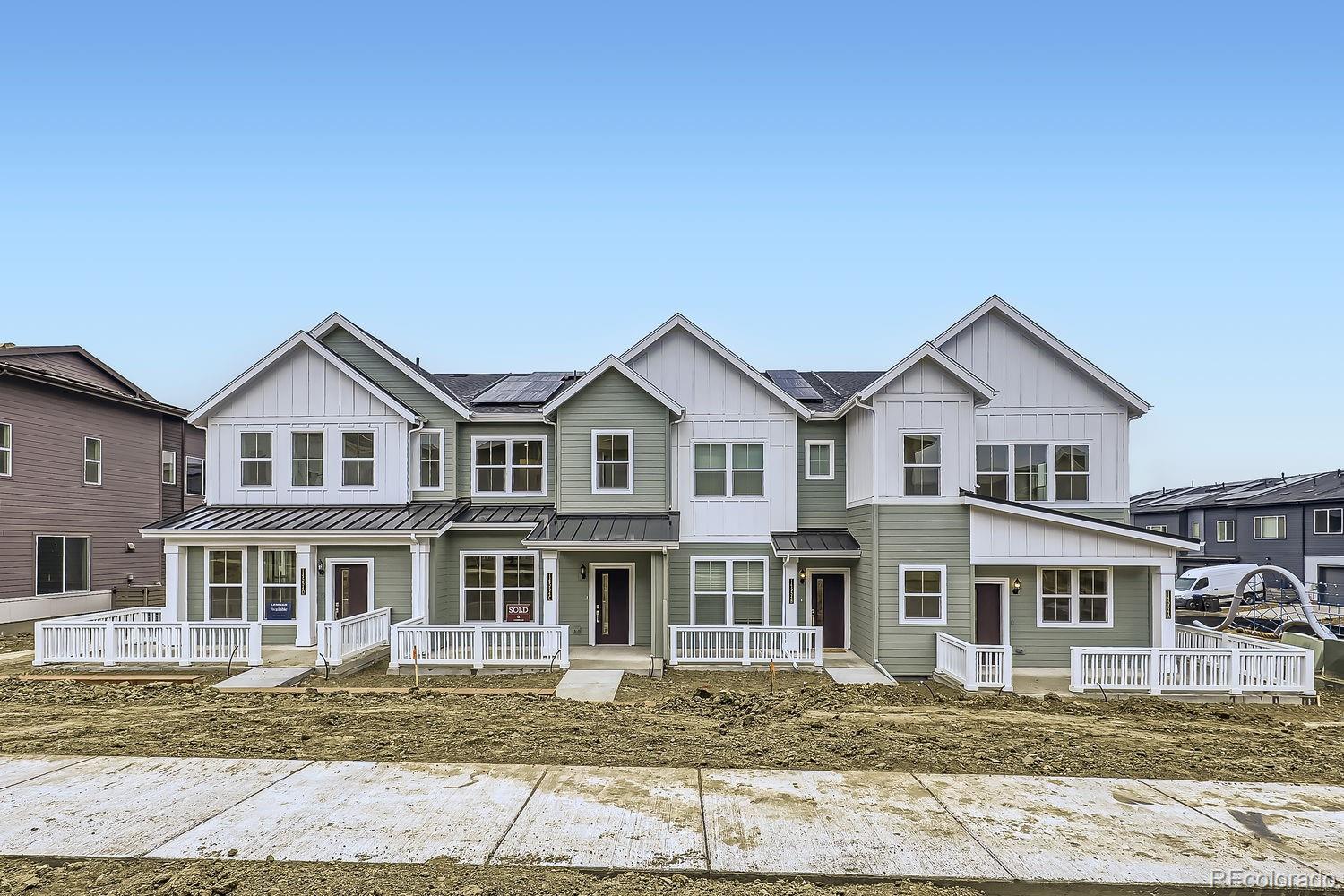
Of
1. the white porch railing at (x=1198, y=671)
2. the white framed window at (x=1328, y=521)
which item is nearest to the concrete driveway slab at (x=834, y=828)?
the white porch railing at (x=1198, y=671)

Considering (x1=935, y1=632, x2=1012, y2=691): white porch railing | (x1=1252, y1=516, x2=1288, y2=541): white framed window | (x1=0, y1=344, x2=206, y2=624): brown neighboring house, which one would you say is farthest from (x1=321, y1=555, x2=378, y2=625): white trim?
(x1=1252, y1=516, x2=1288, y2=541): white framed window

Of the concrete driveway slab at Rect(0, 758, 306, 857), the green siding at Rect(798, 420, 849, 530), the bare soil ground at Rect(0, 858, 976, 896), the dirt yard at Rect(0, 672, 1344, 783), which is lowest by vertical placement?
the dirt yard at Rect(0, 672, 1344, 783)

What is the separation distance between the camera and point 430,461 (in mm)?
19234

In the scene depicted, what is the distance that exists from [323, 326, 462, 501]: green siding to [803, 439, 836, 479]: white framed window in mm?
9229

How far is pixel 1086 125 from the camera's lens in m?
24.1

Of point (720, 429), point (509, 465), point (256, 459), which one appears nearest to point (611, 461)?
point (720, 429)

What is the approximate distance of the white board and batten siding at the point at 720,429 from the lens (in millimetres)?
17875

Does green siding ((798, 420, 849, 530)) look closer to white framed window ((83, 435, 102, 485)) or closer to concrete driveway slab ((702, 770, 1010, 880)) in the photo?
concrete driveway slab ((702, 770, 1010, 880))

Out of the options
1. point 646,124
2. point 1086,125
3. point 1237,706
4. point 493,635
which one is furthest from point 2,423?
point 1086,125

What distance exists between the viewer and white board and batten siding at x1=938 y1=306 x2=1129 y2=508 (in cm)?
1767

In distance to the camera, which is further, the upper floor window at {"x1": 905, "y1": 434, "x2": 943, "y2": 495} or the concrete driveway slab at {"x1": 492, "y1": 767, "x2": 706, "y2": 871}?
the upper floor window at {"x1": 905, "y1": 434, "x2": 943, "y2": 495}

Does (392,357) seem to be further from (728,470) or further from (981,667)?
(981,667)

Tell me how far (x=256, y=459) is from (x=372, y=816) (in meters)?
14.3

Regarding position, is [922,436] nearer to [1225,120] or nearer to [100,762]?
[100,762]
